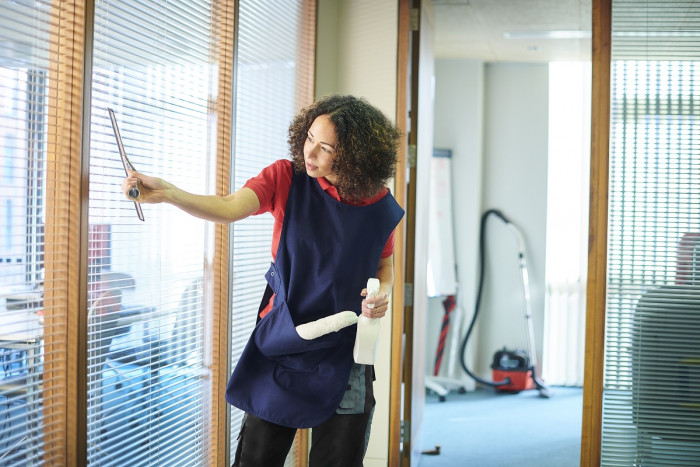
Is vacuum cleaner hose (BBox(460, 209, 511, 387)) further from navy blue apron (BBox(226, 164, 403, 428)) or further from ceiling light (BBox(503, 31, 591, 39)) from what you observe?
navy blue apron (BBox(226, 164, 403, 428))

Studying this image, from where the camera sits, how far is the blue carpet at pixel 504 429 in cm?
380

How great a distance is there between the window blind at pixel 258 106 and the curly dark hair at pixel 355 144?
659 mm

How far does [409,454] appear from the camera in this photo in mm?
3367

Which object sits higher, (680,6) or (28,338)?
(680,6)

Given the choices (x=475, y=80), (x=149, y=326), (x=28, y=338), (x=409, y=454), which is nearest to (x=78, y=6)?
(x=28, y=338)

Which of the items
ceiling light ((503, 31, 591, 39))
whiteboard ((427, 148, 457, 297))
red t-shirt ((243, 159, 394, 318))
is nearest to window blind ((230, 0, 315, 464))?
red t-shirt ((243, 159, 394, 318))

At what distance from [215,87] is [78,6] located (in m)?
0.73

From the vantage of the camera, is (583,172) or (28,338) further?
(583,172)

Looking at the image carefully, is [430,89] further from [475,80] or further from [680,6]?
[475,80]

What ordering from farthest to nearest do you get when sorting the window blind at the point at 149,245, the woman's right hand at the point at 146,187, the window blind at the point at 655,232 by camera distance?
the window blind at the point at 655,232, the window blind at the point at 149,245, the woman's right hand at the point at 146,187

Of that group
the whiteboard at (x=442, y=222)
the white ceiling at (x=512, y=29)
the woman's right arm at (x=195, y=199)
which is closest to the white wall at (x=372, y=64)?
the white ceiling at (x=512, y=29)

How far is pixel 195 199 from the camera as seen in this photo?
1.50 m

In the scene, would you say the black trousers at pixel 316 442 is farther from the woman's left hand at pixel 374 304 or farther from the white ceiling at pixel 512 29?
the white ceiling at pixel 512 29

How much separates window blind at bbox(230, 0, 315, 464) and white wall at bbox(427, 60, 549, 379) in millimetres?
2646
